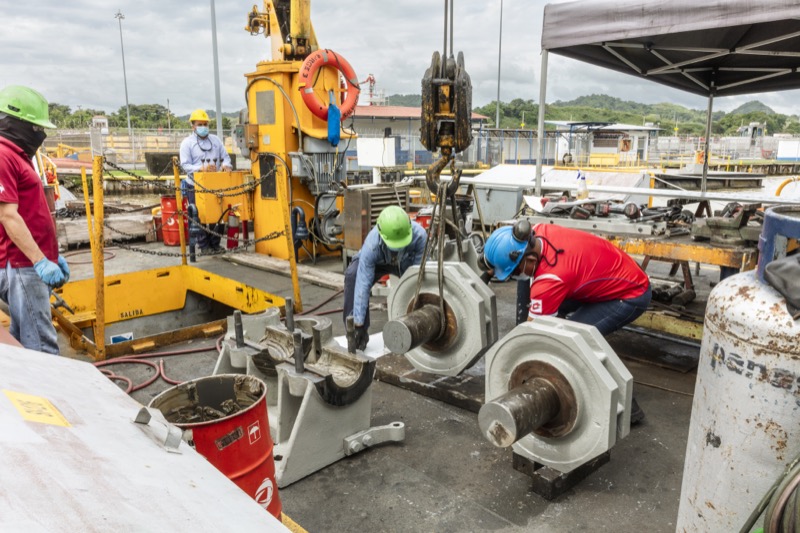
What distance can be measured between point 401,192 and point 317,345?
14.0 feet

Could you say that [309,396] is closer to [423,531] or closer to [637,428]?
[423,531]

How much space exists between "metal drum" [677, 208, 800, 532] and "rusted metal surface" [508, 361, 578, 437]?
73 centimetres

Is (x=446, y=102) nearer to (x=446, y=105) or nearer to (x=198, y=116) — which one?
(x=446, y=105)

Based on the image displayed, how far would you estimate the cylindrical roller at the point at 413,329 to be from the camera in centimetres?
326

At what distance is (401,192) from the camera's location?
24.1ft

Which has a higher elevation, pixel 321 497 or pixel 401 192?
pixel 401 192

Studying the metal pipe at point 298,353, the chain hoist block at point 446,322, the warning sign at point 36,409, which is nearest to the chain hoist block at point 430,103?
the chain hoist block at point 446,322

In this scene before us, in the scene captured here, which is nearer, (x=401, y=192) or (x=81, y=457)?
(x=81, y=457)

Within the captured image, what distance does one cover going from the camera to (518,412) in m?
2.45

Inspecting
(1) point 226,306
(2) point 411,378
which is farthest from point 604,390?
(1) point 226,306

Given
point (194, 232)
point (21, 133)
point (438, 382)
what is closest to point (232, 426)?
point (438, 382)

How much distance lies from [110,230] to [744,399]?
31.0 feet

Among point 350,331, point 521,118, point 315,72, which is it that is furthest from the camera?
point 521,118

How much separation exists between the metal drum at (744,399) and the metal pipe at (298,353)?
71.4 inches
